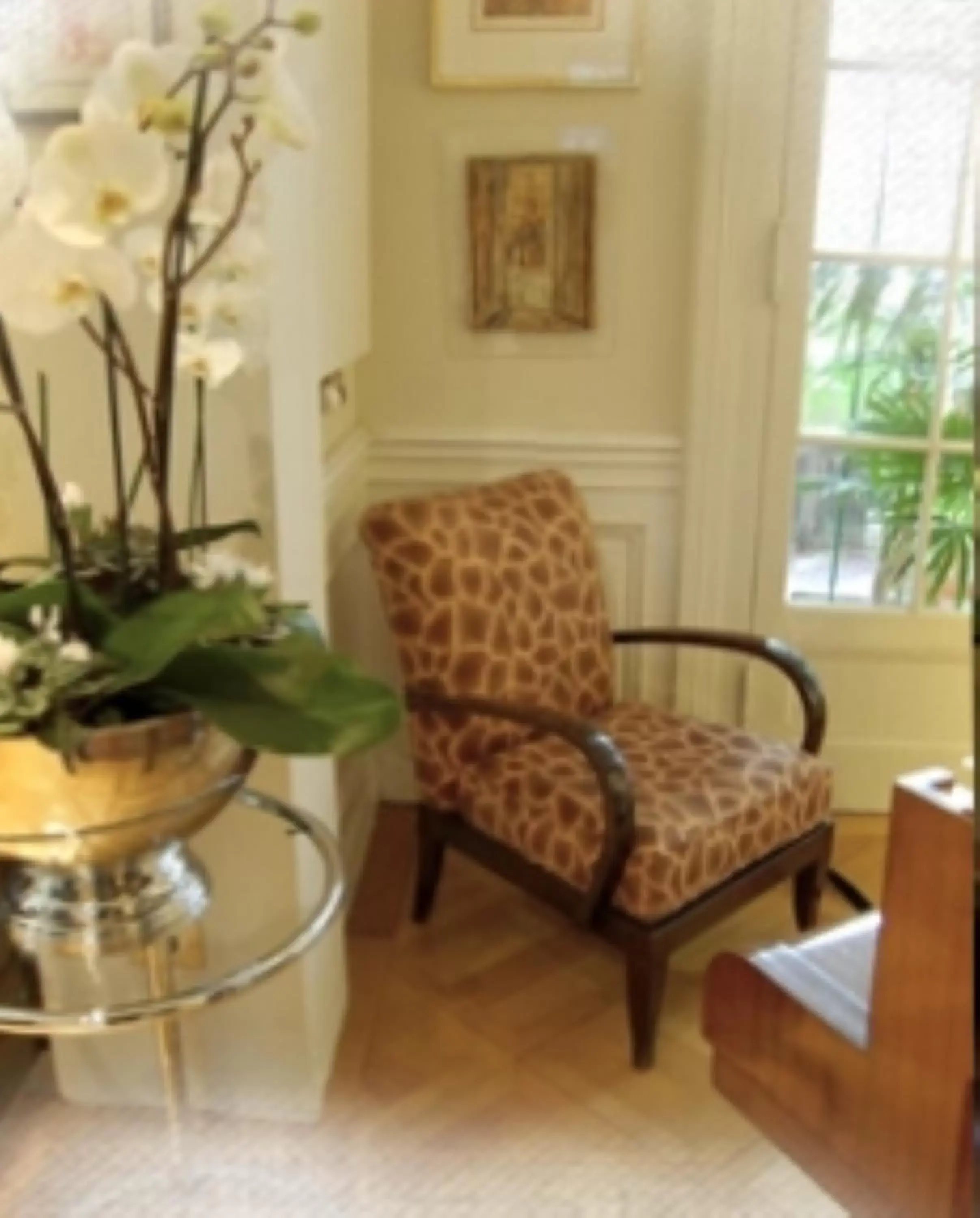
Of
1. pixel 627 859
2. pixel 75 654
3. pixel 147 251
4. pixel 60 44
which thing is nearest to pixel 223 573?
pixel 75 654

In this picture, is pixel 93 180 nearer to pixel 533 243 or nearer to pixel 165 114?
pixel 165 114

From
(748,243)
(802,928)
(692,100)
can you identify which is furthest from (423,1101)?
(692,100)

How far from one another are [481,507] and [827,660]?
96cm

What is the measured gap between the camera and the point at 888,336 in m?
2.50

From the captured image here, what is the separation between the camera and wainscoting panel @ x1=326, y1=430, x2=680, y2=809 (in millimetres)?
2551

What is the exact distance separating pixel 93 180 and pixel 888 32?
1822 mm

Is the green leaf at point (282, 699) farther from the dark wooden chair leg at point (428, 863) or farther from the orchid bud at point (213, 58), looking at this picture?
the dark wooden chair leg at point (428, 863)

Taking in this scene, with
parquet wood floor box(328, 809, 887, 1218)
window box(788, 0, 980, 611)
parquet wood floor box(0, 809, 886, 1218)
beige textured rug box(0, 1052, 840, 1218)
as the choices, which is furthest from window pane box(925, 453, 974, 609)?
beige textured rug box(0, 1052, 840, 1218)

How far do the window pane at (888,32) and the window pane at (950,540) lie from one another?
0.78 metres

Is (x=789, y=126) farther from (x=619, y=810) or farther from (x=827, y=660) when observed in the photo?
(x=619, y=810)

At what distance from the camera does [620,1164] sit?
1.82 metres

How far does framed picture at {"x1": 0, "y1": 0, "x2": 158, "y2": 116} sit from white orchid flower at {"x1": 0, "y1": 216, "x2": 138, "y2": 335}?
61 centimetres

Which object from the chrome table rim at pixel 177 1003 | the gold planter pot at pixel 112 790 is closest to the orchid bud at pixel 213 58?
the gold planter pot at pixel 112 790

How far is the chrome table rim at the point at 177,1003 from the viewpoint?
107cm
